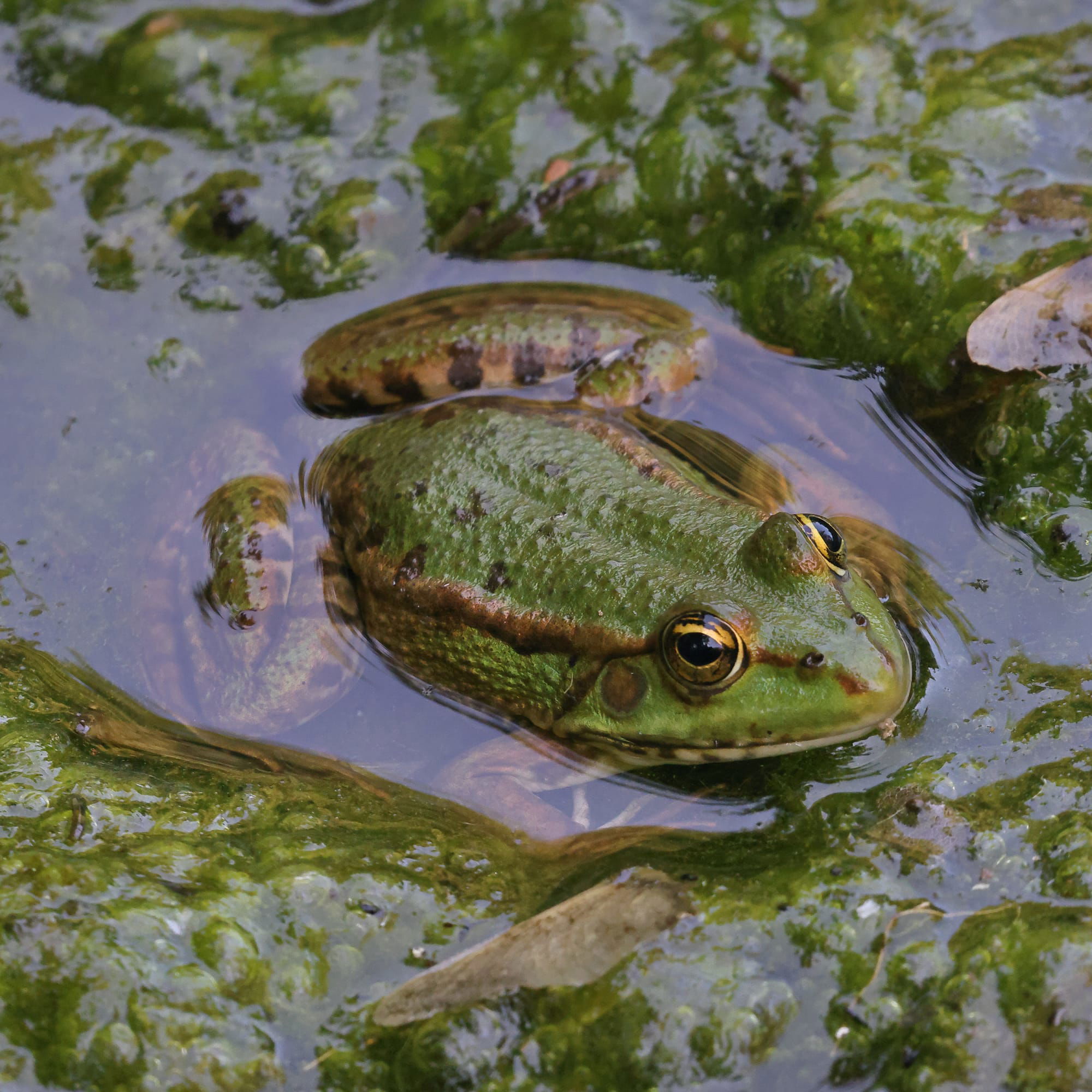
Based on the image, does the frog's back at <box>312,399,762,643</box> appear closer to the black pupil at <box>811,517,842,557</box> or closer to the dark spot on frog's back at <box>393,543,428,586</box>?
the dark spot on frog's back at <box>393,543,428,586</box>

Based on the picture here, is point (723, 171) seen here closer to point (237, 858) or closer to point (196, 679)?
point (196, 679)

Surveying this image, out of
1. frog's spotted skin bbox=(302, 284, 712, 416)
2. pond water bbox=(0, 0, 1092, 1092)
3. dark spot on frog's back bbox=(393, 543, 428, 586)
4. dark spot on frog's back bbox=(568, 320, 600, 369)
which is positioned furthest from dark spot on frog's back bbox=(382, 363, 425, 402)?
dark spot on frog's back bbox=(393, 543, 428, 586)

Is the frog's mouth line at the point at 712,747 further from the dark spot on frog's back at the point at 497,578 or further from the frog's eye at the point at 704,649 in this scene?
the dark spot on frog's back at the point at 497,578

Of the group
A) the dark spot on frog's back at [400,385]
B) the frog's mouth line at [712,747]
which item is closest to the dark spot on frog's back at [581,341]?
the dark spot on frog's back at [400,385]

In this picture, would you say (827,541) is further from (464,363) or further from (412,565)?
(464,363)

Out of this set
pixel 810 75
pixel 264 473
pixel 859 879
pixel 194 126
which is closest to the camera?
pixel 859 879

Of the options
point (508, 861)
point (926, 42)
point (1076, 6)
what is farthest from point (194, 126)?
point (1076, 6)
